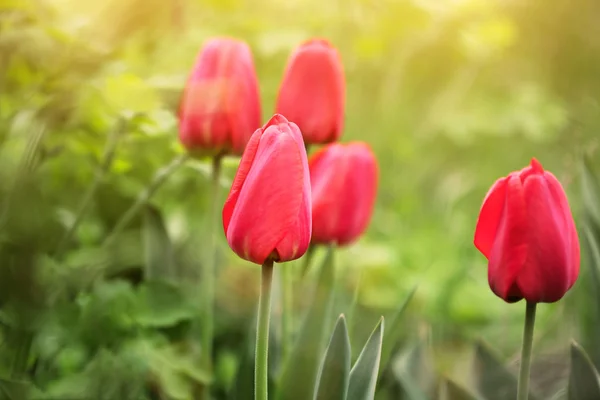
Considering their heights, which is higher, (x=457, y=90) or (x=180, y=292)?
(x=457, y=90)

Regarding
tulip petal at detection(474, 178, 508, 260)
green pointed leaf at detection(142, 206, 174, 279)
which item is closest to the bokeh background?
green pointed leaf at detection(142, 206, 174, 279)

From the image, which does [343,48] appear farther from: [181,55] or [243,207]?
[243,207]

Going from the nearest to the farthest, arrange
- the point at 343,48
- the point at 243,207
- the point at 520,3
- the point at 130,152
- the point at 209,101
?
the point at 243,207
the point at 209,101
the point at 130,152
the point at 343,48
the point at 520,3

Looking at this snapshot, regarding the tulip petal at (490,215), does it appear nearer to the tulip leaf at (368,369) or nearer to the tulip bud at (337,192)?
the tulip leaf at (368,369)

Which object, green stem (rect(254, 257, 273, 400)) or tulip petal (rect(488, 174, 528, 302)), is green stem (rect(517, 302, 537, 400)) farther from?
green stem (rect(254, 257, 273, 400))

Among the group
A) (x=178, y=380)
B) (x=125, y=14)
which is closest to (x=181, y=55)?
(x=125, y=14)

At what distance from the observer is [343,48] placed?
156 centimetres

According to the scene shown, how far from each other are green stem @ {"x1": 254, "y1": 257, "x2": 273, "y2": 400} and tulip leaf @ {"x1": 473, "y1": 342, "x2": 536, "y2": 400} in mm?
279

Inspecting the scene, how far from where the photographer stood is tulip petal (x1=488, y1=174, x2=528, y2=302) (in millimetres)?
396

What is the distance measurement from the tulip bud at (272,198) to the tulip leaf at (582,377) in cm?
23

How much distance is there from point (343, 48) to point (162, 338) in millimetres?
1074

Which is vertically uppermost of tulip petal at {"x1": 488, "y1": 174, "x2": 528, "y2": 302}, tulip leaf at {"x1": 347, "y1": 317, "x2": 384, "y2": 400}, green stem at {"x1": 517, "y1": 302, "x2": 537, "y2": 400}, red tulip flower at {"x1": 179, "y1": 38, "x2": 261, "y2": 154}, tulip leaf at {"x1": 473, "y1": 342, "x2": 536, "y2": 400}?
red tulip flower at {"x1": 179, "y1": 38, "x2": 261, "y2": 154}

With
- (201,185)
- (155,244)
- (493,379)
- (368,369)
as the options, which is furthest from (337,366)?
(201,185)

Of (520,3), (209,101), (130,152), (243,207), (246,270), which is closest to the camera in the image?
(243,207)
